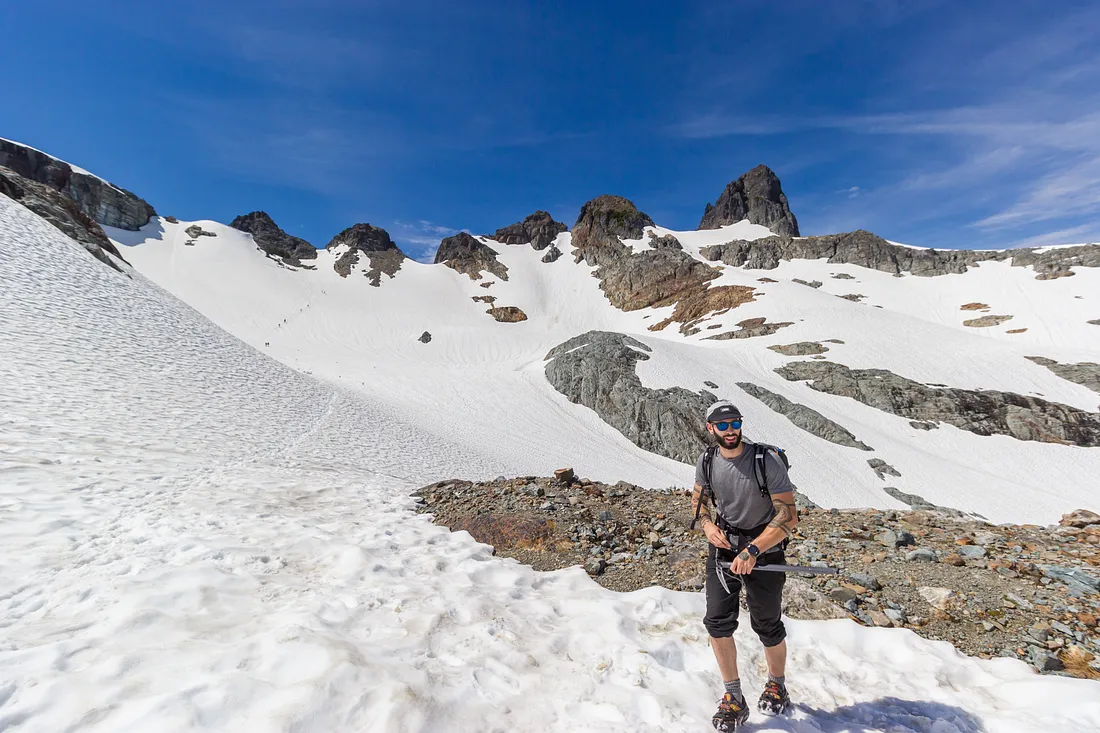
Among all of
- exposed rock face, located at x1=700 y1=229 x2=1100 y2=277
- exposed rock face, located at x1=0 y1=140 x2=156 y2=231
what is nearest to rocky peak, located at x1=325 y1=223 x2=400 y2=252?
exposed rock face, located at x1=0 y1=140 x2=156 y2=231

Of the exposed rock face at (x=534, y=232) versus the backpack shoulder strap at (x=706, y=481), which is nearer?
the backpack shoulder strap at (x=706, y=481)

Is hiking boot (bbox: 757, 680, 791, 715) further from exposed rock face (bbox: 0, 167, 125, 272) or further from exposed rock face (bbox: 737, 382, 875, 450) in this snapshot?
exposed rock face (bbox: 737, 382, 875, 450)

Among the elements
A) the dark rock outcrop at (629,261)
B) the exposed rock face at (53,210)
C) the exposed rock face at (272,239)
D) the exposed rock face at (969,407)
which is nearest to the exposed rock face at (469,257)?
the dark rock outcrop at (629,261)

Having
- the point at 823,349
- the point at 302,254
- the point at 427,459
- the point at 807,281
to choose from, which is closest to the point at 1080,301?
the point at 807,281

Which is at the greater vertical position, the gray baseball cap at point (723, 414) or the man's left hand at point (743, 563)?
the gray baseball cap at point (723, 414)

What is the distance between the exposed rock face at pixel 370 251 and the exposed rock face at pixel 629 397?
68.0 m

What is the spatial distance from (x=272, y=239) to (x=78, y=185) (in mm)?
35567

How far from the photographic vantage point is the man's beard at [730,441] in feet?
13.5

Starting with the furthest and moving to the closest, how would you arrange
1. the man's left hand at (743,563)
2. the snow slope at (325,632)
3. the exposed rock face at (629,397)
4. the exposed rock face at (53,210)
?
the exposed rock face at (629,397)
the exposed rock face at (53,210)
the man's left hand at (743,563)
the snow slope at (325,632)

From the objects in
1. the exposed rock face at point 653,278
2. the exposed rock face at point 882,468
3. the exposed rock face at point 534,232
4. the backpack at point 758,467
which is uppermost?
the exposed rock face at point 534,232

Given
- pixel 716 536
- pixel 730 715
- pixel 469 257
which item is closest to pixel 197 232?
pixel 469 257

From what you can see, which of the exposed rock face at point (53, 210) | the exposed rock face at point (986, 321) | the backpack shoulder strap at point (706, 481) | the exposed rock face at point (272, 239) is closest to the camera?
the backpack shoulder strap at point (706, 481)

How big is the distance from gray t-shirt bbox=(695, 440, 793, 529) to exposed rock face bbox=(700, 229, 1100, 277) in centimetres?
11572

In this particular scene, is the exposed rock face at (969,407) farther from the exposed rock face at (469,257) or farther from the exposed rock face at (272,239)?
the exposed rock face at (272,239)
